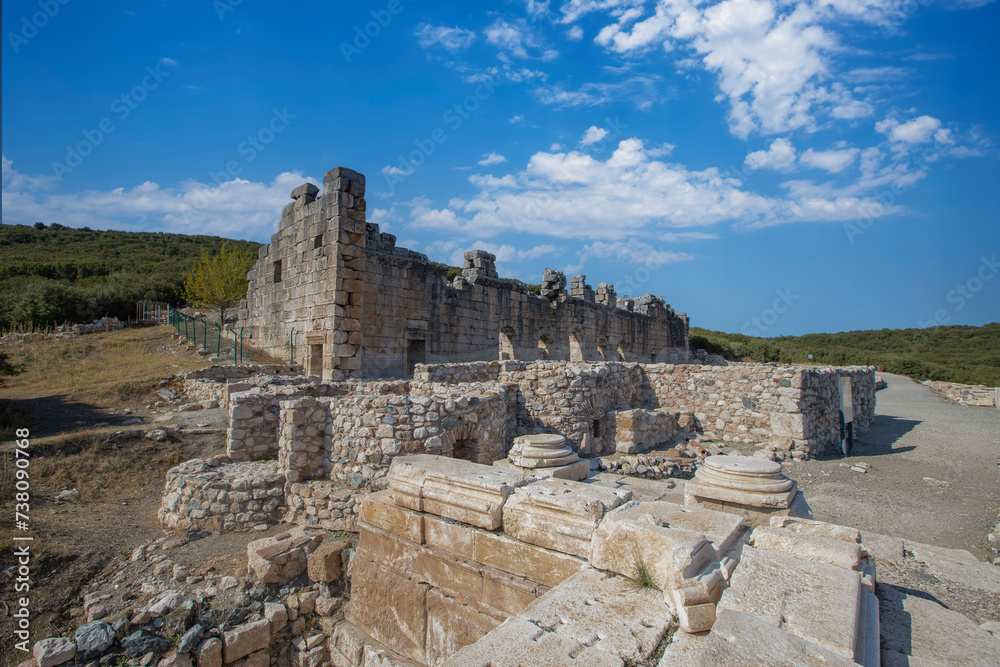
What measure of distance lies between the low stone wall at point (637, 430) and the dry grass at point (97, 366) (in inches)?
445

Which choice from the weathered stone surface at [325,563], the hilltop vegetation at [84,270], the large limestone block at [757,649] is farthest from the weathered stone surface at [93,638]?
the hilltop vegetation at [84,270]

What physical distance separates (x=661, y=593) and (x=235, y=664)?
13.7ft

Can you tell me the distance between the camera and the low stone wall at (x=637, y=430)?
1006 cm

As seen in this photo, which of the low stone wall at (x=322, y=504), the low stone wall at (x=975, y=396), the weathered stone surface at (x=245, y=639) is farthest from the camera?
the low stone wall at (x=975, y=396)

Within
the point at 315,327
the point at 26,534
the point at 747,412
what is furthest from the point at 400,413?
the point at 747,412

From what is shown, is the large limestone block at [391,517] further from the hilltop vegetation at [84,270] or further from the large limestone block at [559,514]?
the hilltop vegetation at [84,270]

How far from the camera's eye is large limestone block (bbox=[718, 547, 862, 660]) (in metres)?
2.03

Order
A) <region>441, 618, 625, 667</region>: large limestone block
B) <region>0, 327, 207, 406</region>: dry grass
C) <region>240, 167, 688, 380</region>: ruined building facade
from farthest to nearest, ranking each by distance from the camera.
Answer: <region>240, 167, 688, 380</region>: ruined building facade < <region>0, 327, 207, 406</region>: dry grass < <region>441, 618, 625, 667</region>: large limestone block

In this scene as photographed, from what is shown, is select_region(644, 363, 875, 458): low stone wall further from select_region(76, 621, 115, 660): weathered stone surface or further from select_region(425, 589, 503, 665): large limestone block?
select_region(76, 621, 115, 660): weathered stone surface

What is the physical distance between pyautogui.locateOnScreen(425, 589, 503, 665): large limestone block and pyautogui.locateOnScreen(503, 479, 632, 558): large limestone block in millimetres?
645

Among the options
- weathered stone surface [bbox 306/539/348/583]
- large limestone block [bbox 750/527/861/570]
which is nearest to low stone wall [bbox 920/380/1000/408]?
large limestone block [bbox 750/527/861/570]

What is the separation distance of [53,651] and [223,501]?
6.38ft

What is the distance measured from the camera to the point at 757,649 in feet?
6.07

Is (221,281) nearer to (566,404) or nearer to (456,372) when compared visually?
(456,372)
